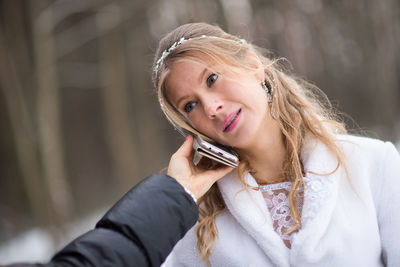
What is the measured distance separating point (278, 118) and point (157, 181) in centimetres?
67

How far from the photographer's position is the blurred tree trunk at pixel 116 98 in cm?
580

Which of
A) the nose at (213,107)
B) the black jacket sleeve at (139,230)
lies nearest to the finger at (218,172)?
the nose at (213,107)

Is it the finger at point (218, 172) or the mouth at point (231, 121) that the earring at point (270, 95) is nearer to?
the mouth at point (231, 121)

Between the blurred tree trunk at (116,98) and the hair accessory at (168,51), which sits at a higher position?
the hair accessory at (168,51)

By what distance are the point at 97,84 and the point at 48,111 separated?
4.81 ft

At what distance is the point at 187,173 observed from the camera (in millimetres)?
1628

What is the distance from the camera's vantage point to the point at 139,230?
1.21 m

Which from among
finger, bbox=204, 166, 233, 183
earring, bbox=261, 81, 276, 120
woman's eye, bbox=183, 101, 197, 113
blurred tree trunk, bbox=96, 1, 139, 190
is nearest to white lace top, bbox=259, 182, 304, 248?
finger, bbox=204, 166, 233, 183

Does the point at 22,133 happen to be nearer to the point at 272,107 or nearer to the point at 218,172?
the point at 218,172

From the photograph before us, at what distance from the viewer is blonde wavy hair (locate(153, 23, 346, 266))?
65.7 inches

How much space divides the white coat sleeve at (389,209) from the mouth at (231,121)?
58cm

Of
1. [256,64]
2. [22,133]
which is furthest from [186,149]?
[22,133]

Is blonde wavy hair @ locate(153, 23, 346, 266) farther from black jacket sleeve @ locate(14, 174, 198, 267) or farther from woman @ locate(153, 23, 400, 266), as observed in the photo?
black jacket sleeve @ locate(14, 174, 198, 267)

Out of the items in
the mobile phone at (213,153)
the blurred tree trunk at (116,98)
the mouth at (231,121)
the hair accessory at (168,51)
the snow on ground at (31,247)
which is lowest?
the snow on ground at (31,247)
